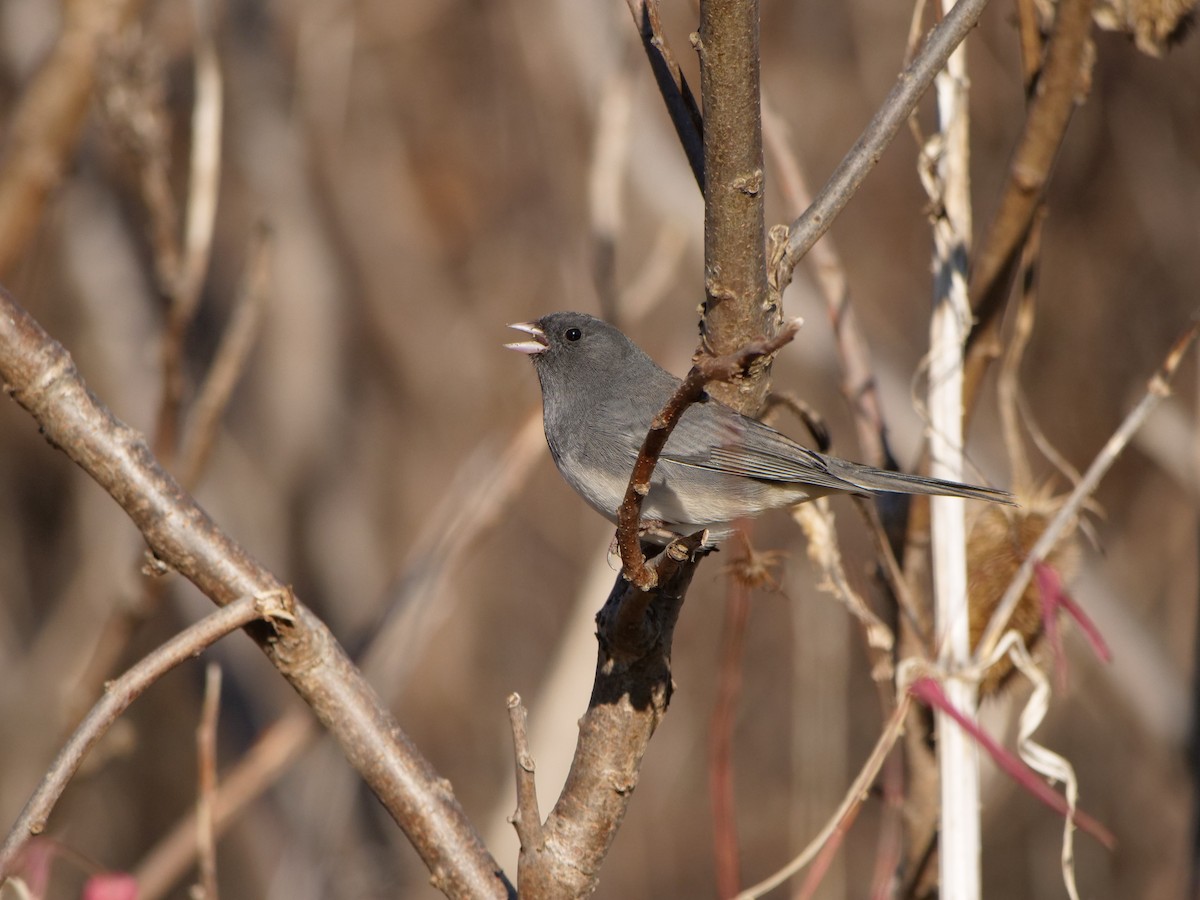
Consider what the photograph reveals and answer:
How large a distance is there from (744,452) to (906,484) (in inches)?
19.9

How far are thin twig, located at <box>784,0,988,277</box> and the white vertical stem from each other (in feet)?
1.26

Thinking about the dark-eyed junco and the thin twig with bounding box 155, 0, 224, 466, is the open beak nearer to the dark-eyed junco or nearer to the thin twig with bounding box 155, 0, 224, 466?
the dark-eyed junco

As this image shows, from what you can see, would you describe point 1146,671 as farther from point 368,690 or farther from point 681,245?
point 368,690

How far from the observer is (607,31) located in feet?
12.8

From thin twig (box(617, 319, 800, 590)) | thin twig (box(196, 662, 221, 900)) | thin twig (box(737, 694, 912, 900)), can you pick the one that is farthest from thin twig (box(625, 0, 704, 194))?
thin twig (box(196, 662, 221, 900))

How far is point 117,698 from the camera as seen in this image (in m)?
1.25

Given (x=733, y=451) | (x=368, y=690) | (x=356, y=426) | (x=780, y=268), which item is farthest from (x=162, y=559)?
(x=356, y=426)

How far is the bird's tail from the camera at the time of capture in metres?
1.82

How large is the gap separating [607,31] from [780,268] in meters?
2.74

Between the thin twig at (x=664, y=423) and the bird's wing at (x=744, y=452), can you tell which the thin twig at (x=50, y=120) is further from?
the thin twig at (x=664, y=423)

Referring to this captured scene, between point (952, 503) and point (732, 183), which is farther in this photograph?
point (952, 503)

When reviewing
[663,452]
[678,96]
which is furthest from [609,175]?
[678,96]

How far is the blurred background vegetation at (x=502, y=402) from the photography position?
3.88 m

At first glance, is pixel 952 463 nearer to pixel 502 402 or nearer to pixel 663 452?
pixel 663 452
